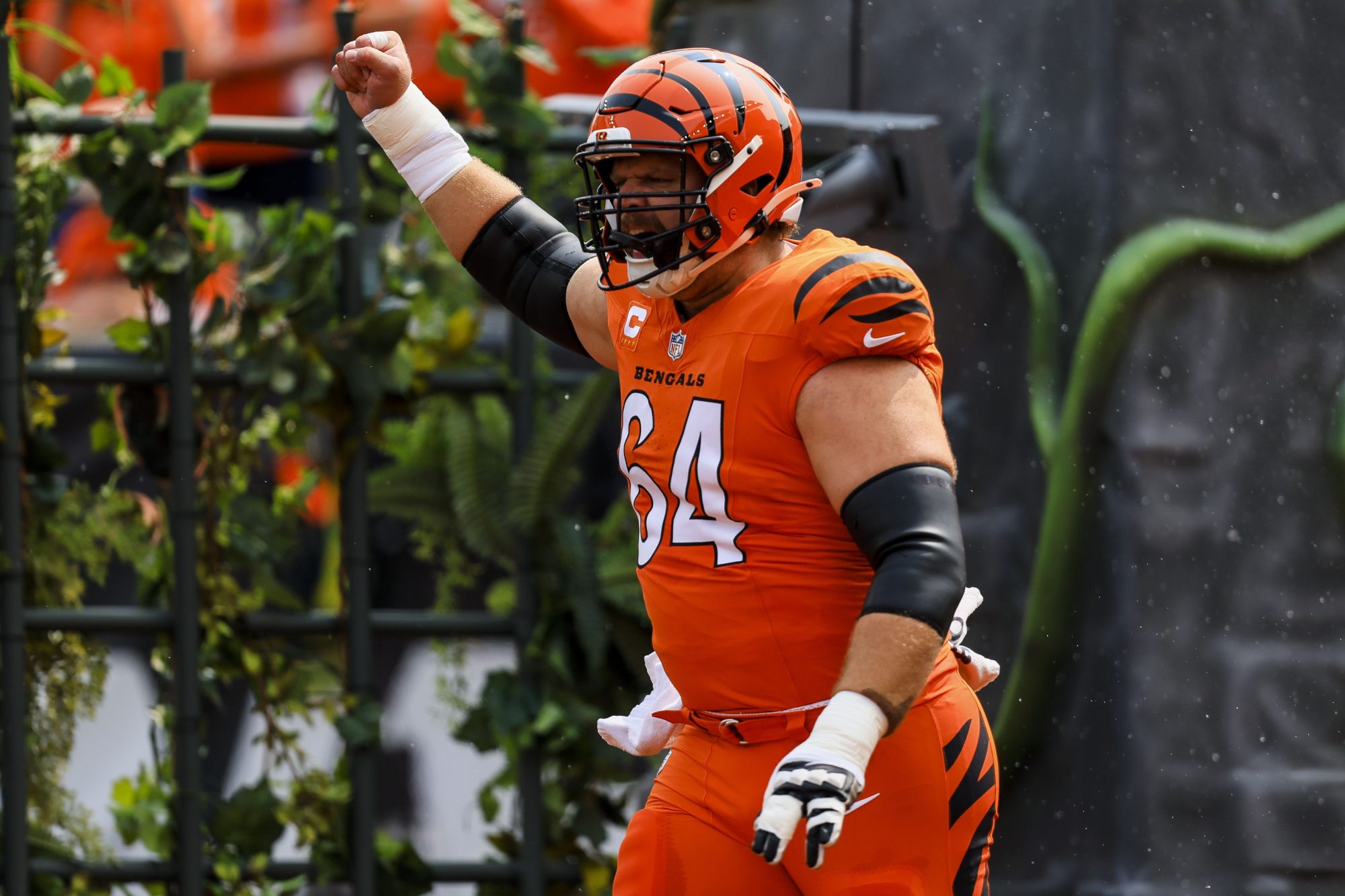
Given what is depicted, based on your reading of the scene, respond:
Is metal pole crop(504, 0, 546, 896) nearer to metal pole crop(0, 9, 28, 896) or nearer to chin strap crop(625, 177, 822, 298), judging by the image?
metal pole crop(0, 9, 28, 896)

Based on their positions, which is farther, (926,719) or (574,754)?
(574,754)

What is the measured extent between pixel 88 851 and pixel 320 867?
0.54m

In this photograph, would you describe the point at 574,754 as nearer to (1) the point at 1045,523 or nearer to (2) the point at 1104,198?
(1) the point at 1045,523

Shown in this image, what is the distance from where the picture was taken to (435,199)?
10.0 ft

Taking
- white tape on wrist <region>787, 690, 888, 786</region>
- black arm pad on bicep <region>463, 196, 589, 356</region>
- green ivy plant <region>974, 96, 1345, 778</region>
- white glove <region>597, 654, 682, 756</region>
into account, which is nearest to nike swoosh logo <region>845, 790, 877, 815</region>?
white tape on wrist <region>787, 690, 888, 786</region>

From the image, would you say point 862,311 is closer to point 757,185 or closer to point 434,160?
point 757,185

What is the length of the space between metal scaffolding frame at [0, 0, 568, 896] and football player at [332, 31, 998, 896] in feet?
5.28

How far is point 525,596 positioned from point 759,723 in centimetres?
181

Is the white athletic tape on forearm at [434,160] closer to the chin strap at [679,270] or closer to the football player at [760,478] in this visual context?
the football player at [760,478]

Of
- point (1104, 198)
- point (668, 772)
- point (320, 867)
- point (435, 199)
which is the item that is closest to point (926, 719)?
point (668, 772)

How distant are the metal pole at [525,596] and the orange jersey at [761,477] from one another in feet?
5.58

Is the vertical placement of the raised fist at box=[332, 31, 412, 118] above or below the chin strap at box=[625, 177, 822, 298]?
above

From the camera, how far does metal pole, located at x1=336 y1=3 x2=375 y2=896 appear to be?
4000 millimetres

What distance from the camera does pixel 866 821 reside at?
237cm
